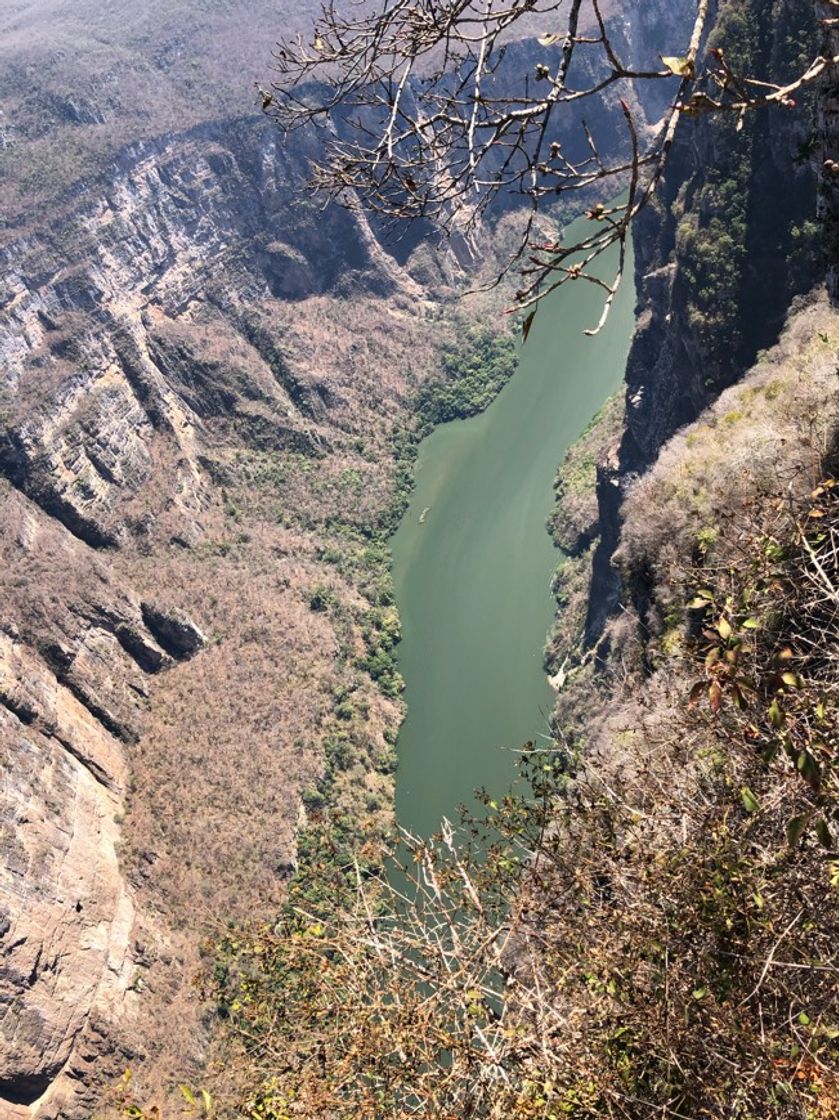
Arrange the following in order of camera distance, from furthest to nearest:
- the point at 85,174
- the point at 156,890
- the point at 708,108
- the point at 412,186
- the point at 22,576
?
the point at 85,174, the point at 22,576, the point at 156,890, the point at 412,186, the point at 708,108

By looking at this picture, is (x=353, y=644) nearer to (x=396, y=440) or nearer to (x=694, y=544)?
(x=396, y=440)

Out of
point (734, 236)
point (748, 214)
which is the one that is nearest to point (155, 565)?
→ point (734, 236)

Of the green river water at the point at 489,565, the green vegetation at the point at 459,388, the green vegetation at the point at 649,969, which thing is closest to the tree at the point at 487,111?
the green vegetation at the point at 649,969

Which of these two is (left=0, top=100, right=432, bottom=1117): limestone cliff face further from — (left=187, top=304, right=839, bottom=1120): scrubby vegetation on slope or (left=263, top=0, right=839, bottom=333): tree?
(left=263, top=0, right=839, bottom=333): tree

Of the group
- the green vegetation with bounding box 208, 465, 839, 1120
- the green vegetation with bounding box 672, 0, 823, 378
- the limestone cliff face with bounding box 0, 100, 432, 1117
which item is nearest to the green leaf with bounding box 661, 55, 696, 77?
the green vegetation with bounding box 208, 465, 839, 1120

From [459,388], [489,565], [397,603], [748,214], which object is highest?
[748,214]

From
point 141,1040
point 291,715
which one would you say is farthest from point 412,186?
point 291,715

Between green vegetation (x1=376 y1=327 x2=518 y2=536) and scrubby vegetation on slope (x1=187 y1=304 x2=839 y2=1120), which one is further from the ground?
scrubby vegetation on slope (x1=187 y1=304 x2=839 y2=1120)

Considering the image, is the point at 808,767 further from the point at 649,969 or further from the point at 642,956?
the point at 642,956
